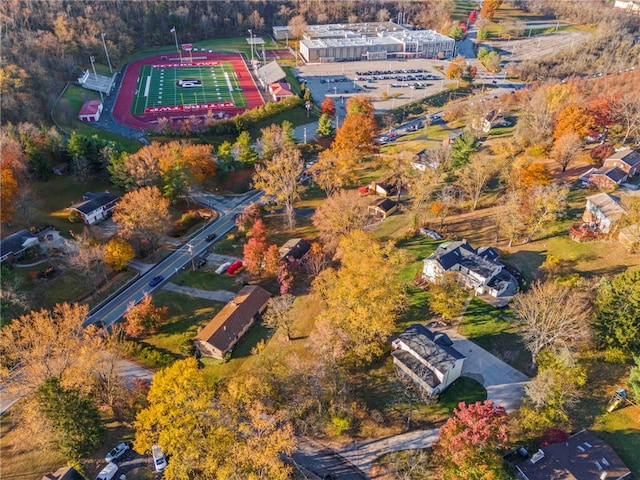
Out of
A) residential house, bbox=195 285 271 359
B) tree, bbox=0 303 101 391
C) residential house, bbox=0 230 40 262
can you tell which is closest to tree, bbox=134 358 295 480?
tree, bbox=0 303 101 391

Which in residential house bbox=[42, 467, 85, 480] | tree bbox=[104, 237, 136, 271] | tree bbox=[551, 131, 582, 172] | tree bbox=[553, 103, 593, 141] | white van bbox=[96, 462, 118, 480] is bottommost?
white van bbox=[96, 462, 118, 480]

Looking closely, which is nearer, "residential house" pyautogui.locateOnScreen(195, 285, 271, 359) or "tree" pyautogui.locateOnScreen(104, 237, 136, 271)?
"residential house" pyautogui.locateOnScreen(195, 285, 271, 359)

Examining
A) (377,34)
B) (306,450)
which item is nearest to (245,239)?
(306,450)

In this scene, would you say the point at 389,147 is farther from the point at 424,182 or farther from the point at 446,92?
the point at 446,92

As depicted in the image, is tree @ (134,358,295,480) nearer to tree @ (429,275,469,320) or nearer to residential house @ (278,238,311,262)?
tree @ (429,275,469,320)

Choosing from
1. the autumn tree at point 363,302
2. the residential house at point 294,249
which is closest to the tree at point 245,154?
the residential house at point 294,249

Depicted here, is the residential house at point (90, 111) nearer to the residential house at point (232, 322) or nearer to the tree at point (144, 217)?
the tree at point (144, 217)
